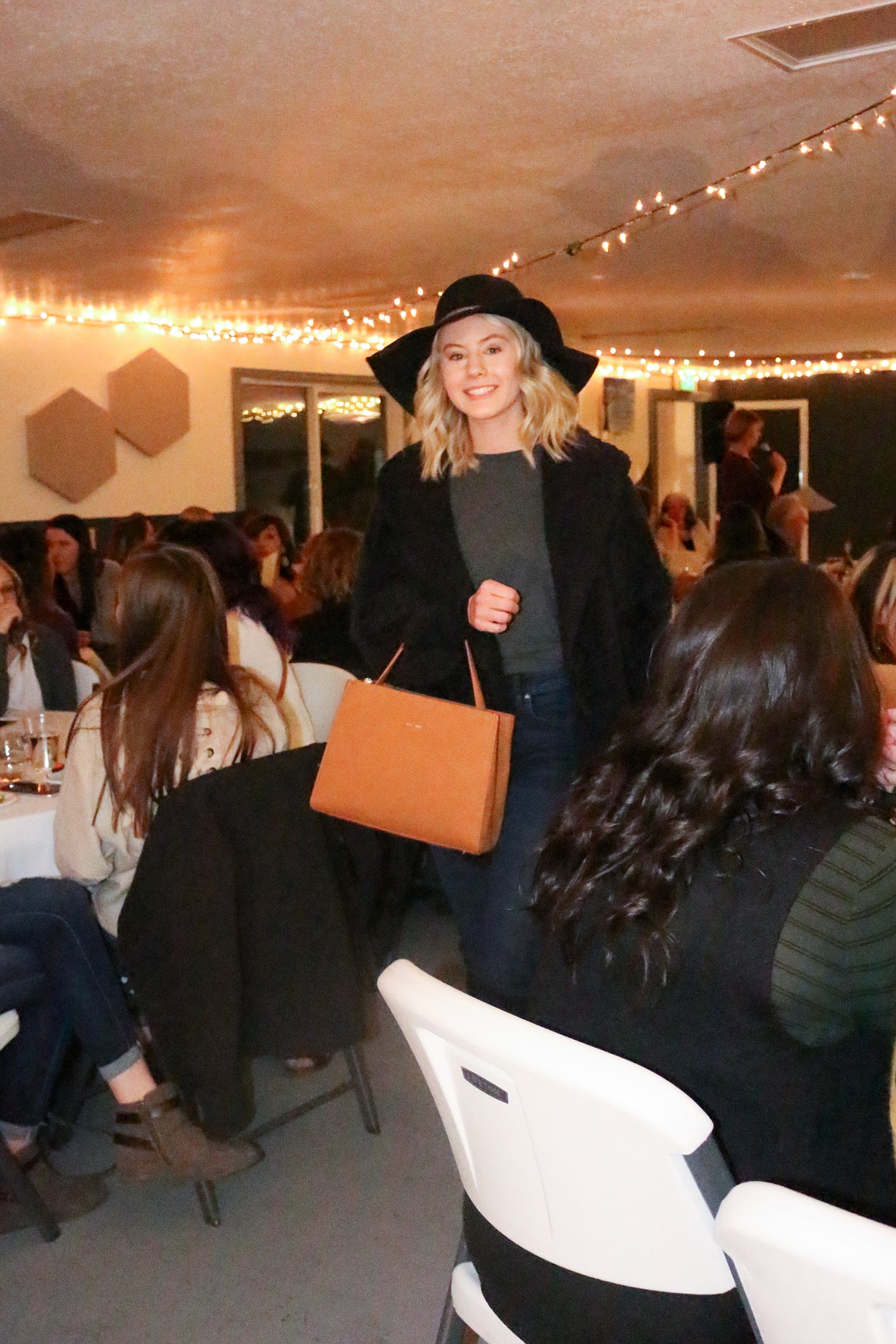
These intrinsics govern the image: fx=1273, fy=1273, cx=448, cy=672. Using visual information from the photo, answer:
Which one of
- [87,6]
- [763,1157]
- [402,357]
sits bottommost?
[763,1157]

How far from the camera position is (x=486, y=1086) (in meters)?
1.29

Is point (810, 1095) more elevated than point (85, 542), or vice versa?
point (85, 542)

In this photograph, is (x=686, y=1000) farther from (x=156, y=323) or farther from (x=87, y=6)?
(x=156, y=323)

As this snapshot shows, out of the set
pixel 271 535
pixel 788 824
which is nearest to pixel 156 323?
pixel 271 535

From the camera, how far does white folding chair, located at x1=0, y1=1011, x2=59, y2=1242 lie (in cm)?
226

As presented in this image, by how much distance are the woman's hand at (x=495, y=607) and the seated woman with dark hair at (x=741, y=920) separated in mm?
727

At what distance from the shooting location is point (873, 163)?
4.76 metres

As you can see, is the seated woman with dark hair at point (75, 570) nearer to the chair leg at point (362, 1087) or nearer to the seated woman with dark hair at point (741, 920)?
the chair leg at point (362, 1087)

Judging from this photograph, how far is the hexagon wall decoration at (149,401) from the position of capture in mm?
8117

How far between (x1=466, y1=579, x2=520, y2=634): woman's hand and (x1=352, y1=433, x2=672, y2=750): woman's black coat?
96 mm

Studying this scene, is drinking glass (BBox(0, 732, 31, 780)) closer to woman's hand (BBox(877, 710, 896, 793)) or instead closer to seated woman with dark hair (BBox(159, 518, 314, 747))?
seated woman with dark hair (BBox(159, 518, 314, 747))

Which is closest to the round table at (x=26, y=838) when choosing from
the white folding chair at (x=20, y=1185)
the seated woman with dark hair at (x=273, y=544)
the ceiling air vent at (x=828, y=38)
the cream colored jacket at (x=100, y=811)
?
the cream colored jacket at (x=100, y=811)

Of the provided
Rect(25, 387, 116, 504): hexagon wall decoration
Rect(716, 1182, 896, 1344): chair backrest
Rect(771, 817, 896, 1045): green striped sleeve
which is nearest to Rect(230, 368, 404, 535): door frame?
Rect(25, 387, 116, 504): hexagon wall decoration

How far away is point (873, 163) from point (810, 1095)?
4.38 metres
